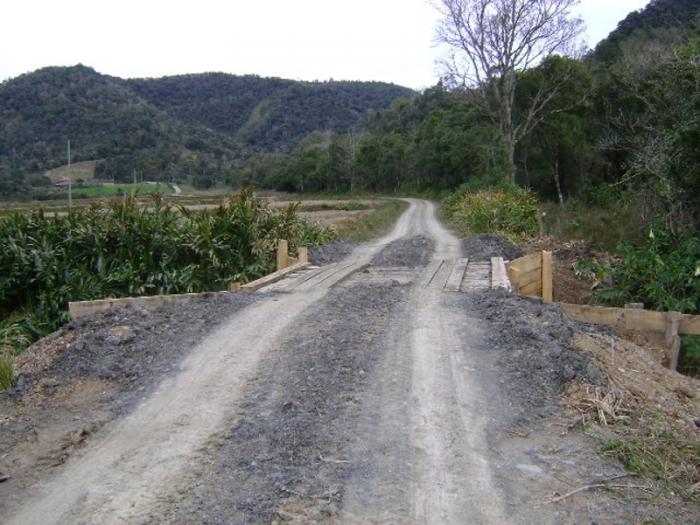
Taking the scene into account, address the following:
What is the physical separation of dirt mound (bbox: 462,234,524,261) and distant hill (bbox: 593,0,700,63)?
1245 inches

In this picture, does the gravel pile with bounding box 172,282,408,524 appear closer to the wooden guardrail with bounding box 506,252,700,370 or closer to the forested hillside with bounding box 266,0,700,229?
the wooden guardrail with bounding box 506,252,700,370

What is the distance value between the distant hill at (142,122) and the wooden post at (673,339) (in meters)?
51.7

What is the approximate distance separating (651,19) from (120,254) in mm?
48461

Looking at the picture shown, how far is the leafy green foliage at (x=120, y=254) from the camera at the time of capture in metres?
11.5

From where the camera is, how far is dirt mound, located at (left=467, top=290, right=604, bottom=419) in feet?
16.4

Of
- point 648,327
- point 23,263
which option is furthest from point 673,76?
point 23,263

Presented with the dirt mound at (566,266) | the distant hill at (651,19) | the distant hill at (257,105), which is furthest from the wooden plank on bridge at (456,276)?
the distant hill at (257,105)

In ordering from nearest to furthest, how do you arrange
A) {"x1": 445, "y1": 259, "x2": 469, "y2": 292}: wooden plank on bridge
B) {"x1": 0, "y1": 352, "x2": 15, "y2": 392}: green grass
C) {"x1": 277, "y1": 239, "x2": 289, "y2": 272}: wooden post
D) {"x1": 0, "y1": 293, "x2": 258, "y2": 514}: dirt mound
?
{"x1": 0, "y1": 293, "x2": 258, "y2": 514}: dirt mound, {"x1": 0, "y1": 352, "x2": 15, "y2": 392}: green grass, {"x1": 445, "y1": 259, "x2": 469, "y2": 292}: wooden plank on bridge, {"x1": 277, "y1": 239, "x2": 289, "y2": 272}: wooden post

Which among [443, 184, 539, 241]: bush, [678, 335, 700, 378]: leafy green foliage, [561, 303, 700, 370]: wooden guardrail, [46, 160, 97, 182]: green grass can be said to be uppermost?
[46, 160, 97, 182]: green grass

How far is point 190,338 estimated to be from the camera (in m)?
6.79

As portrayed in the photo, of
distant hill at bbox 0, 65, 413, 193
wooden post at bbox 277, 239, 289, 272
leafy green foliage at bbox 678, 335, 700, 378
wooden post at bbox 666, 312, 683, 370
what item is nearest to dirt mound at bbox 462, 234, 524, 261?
wooden post at bbox 277, 239, 289, 272

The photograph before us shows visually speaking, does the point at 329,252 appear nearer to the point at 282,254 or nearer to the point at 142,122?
the point at 282,254

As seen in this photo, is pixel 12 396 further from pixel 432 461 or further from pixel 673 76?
pixel 673 76

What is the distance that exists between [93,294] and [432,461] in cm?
893
